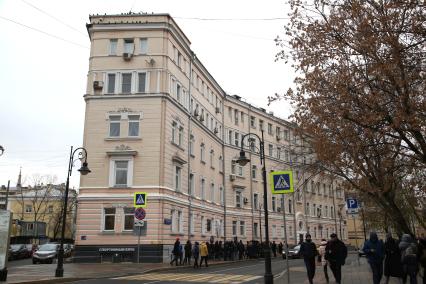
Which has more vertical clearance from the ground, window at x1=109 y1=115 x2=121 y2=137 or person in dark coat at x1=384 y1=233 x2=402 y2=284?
window at x1=109 y1=115 x2=121 y2=137

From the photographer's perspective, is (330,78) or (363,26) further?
(330,78)

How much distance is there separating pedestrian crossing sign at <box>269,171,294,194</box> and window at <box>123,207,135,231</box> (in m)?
20.9

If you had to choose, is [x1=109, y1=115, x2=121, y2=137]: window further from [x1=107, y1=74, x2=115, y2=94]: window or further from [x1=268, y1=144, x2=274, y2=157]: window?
[x1=268, y1=144, x2=274, y2=157]: window

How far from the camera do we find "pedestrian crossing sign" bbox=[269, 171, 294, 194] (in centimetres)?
1501

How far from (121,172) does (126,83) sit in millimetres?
7312

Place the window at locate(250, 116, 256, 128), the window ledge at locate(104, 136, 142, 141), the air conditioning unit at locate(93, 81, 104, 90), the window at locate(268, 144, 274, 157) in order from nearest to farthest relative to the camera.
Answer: the window ledge at locate(104, 136, 142, 141) < the air conditioning unit at locate(93, 81, 104, 90) < the window at locate(250, 116, 256, 128) < the window at locate(268, 144, 274, 157)

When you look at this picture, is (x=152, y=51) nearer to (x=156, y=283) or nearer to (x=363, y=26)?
(x=156, y=283)

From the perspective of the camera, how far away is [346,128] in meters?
15.2

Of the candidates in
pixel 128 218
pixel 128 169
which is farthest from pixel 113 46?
pixel 128 218

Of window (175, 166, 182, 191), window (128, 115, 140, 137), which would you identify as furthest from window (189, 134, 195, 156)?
window (128, 115, 140, 137)

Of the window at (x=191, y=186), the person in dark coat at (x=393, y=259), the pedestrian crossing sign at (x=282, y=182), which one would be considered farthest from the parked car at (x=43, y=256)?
the person in dark coat at (x=393, y=259)

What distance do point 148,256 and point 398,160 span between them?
2024 cm

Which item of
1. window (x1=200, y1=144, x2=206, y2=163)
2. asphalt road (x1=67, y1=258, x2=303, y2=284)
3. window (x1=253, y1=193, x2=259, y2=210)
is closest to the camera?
asphalt road (x1=67, y1=258, x2=303, y2=284)

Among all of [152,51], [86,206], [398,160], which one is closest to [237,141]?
[152,51]
